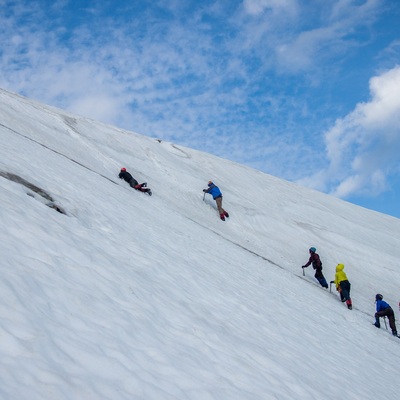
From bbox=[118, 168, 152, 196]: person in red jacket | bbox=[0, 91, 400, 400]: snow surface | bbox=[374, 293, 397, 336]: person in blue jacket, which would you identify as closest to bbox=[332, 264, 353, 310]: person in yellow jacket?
bbox=[0, 91, 400, 400]: snow surface

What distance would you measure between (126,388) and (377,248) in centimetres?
2340

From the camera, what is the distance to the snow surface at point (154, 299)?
3848 millimetres

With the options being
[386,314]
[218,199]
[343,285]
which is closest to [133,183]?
[218,199]

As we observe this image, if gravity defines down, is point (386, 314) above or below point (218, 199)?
below

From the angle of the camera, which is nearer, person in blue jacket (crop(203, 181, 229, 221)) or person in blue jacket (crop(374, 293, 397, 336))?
person in blue jacket (crop(374, 293, 397, 336))

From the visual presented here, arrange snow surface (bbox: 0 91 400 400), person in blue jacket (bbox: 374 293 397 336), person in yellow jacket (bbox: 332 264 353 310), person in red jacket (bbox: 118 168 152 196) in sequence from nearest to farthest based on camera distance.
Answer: snow surface (bbox: 0 91 400 400)
person in blue jacket (bbox: 374 293 397 336)
person in yellow jacket (bbox: 332 264 353 310)
person in red jacket (bbox: 118 168 152 196)

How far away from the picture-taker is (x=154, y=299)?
6340mm

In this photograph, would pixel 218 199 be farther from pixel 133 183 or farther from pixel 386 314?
pixel 386 314

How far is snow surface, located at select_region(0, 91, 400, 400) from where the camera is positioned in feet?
12.6

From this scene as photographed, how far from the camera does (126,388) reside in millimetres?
3633

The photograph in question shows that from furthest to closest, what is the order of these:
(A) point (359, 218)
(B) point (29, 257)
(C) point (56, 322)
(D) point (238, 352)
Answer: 1. (A) point (359, 218)
2. (D) point (238, 352)
3. (B) point (29, 257)
4. (C) point (56, 322)

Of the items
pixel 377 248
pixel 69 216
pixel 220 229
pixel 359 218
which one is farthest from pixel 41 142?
pixel 359 218

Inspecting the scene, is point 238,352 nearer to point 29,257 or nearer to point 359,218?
point 29,257

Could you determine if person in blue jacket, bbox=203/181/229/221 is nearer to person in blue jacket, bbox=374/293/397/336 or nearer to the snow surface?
the snow surface
